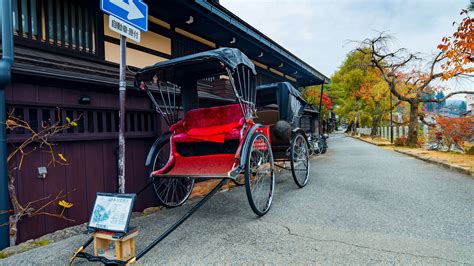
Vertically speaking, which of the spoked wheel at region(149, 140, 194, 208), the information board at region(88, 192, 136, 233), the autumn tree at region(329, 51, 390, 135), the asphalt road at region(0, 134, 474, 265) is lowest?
the asphalt road at region(0, 134, 474, 265)

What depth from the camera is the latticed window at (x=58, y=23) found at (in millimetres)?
3406

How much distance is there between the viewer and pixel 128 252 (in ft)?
6.72

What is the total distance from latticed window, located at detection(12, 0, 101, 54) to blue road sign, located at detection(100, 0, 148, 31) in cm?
191

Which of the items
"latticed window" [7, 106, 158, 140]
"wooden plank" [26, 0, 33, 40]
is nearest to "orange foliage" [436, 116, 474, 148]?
"latticed window" [7, 106, 158, 140]

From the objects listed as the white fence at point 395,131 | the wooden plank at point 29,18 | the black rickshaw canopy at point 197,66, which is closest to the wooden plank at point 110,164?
the black rickshaw canopy at point 197,66

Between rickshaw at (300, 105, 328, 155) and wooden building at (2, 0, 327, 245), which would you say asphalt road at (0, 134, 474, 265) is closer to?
wooden building at (2, 0, 327, 245)

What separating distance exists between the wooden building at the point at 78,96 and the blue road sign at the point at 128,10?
1279 millimetres

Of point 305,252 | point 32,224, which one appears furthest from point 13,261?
point 305,252

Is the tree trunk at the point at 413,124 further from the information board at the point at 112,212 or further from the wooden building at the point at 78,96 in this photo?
the information board at the point at 112,212

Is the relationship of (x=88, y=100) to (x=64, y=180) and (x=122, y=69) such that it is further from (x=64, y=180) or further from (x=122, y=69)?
(x=122, y=69)

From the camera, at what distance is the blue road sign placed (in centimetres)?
228

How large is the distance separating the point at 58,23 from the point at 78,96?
127 centimetres

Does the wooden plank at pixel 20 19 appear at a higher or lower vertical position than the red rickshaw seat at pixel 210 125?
higher

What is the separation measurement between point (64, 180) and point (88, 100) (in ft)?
3.67
